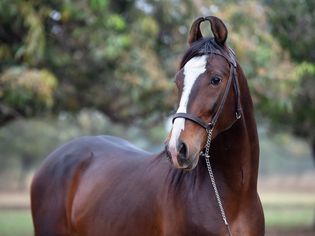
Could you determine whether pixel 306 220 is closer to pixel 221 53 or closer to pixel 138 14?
pixel 138 14

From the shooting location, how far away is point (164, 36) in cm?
1174

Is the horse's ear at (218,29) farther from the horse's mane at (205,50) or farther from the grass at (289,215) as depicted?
the grass at (289,215)

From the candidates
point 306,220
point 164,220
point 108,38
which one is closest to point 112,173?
point 164,220

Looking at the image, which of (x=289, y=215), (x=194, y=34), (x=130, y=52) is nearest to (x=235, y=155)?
(x=194, y=34)

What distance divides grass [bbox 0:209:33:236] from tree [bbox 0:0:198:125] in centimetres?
424

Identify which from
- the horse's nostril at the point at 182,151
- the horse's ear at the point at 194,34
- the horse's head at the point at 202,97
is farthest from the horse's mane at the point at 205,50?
the horse's nostril at the point at 182,151

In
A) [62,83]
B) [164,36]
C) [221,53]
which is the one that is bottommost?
[221,53]

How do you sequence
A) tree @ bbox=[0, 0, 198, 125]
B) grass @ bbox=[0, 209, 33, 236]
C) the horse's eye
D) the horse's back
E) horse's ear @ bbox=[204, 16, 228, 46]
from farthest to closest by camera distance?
grass @ bbox=[0, 209, 33, 236] < tree @ bbox=[0, 0, 198, 125] < the horse's back < horse's ear @ bbox=[204, 16, 228, 46] < the horse's eye

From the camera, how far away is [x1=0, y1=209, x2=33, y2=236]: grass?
1543cm

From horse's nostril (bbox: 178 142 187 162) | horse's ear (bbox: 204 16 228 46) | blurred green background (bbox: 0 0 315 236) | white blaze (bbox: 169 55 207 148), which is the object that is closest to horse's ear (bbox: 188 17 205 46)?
horse's ear (bbox: 204 16 228 46)

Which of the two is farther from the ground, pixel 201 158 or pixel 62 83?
pixel 62 83

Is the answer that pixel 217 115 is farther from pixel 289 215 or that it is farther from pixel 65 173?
pixel 289 215

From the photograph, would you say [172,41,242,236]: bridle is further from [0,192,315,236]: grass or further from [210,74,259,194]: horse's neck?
[0,192,315,236]: grass

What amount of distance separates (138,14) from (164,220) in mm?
7129
